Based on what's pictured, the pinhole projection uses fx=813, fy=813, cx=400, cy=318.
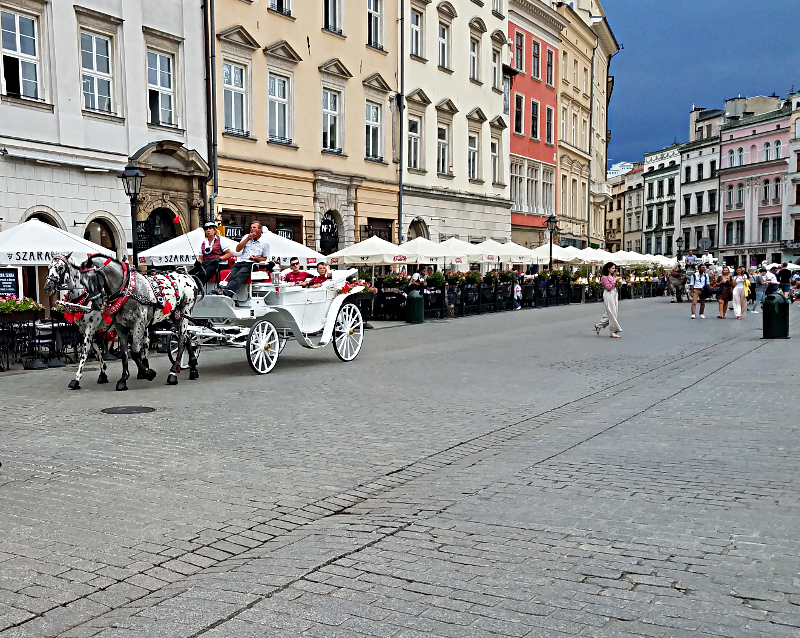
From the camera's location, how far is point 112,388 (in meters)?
11.0

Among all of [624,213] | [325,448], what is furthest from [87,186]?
[624,213]

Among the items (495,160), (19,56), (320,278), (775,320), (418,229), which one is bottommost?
(775,320)

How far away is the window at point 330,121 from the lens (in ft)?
94.6

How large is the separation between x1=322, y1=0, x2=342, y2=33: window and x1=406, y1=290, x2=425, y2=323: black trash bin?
10.6 metres

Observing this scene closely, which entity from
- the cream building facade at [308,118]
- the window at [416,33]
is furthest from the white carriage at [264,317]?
the window at [416,33]

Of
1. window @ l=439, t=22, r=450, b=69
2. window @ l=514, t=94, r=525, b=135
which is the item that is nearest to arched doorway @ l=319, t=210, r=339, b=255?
window @ l=439, t=22, r=450, b=69

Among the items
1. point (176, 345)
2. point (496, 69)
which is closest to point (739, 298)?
point (176, 345)

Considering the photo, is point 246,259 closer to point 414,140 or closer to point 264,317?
point 264,317

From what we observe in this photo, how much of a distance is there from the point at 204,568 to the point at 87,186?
1798cm

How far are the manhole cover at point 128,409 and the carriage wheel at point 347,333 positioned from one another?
16.0ft

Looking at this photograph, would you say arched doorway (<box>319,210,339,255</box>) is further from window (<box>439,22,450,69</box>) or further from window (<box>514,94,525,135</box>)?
window (<box>514,94,525,135</box>)

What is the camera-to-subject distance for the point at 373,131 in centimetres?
3188

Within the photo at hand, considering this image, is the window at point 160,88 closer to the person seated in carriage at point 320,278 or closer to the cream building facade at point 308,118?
the cream building facade at point 308,118

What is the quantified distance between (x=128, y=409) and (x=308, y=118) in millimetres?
20050
